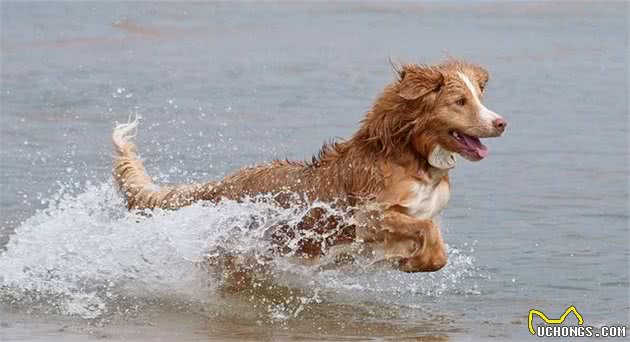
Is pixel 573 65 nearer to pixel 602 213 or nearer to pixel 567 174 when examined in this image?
pixel 567 174

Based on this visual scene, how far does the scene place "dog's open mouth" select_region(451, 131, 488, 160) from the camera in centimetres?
777

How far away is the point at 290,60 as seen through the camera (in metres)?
17.8

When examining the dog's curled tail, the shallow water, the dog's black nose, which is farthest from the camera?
the dog's curled tail

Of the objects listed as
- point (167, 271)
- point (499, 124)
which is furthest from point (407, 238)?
point (167, 271)

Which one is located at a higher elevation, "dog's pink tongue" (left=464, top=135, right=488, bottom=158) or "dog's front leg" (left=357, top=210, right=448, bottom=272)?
"dog's pink tongue" (left=464, top=135, right=488, bottom=158)

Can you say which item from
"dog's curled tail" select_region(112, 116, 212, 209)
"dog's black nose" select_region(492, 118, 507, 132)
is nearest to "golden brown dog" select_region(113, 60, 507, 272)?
"dog's black nose" select_region(492, 118, 507, 132)

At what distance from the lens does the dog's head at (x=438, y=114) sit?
7715 mm

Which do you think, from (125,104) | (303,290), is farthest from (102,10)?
(303,290)

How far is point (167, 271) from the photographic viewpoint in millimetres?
8609

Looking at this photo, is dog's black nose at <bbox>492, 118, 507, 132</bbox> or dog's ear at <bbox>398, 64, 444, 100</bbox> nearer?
dog's black nose at <bbox>492, 118, 507, 132</bbox>

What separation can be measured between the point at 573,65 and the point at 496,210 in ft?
23.9

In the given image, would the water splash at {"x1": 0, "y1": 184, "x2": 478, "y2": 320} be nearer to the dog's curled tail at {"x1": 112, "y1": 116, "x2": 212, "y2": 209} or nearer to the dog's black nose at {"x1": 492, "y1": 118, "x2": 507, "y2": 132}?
the dog's curled tail at {"x1": 112, "y1": 116, "x2": 212, "y2": 209}

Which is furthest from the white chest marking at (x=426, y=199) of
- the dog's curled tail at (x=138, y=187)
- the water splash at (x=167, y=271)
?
the dog's curled tail at (x=138, y=187)

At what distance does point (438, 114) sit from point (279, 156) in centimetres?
463
